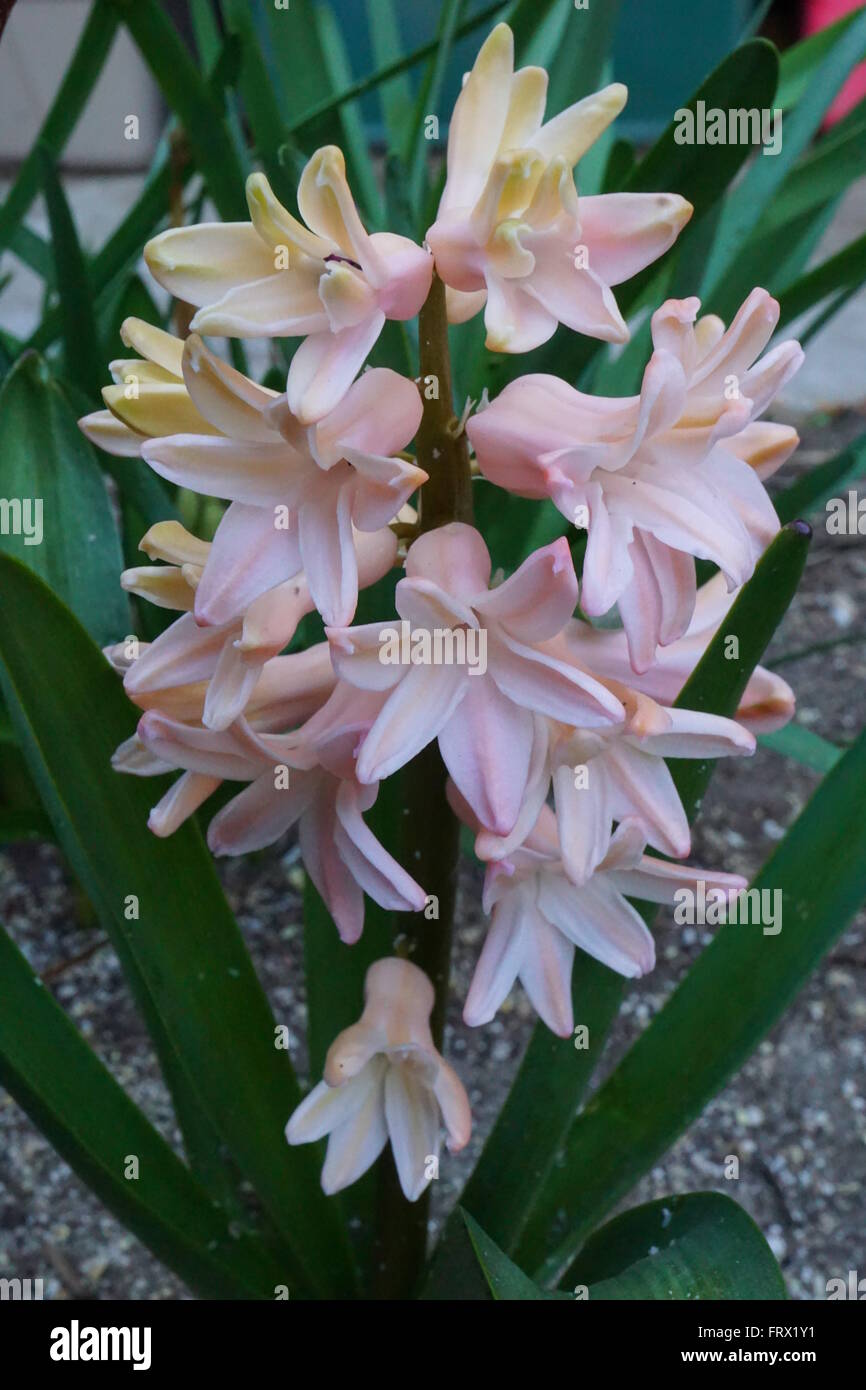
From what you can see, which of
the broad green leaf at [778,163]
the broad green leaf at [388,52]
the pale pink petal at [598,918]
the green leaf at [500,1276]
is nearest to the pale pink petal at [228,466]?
the pale pink petal at [598,918]

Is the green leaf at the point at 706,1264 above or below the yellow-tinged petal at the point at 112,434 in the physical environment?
below

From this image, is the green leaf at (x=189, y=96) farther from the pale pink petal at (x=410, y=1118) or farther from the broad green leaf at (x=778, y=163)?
the pale pink petal at (x=410, y=1118)

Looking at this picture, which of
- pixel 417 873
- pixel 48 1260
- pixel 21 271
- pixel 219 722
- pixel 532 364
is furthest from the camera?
pixel 21 271

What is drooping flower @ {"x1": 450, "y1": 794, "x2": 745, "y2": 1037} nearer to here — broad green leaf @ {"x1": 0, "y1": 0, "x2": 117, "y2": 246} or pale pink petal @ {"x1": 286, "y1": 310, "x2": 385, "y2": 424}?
pale pink petal @ {"x1": 286, "y1": 310, "x2": 385, "y2": 424}

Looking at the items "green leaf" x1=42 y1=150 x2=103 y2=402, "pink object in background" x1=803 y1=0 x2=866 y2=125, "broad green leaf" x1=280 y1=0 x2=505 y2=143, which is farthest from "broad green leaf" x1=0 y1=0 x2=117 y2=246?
"pink object in background" x1=803 y1=0 x2=866 y2=125
